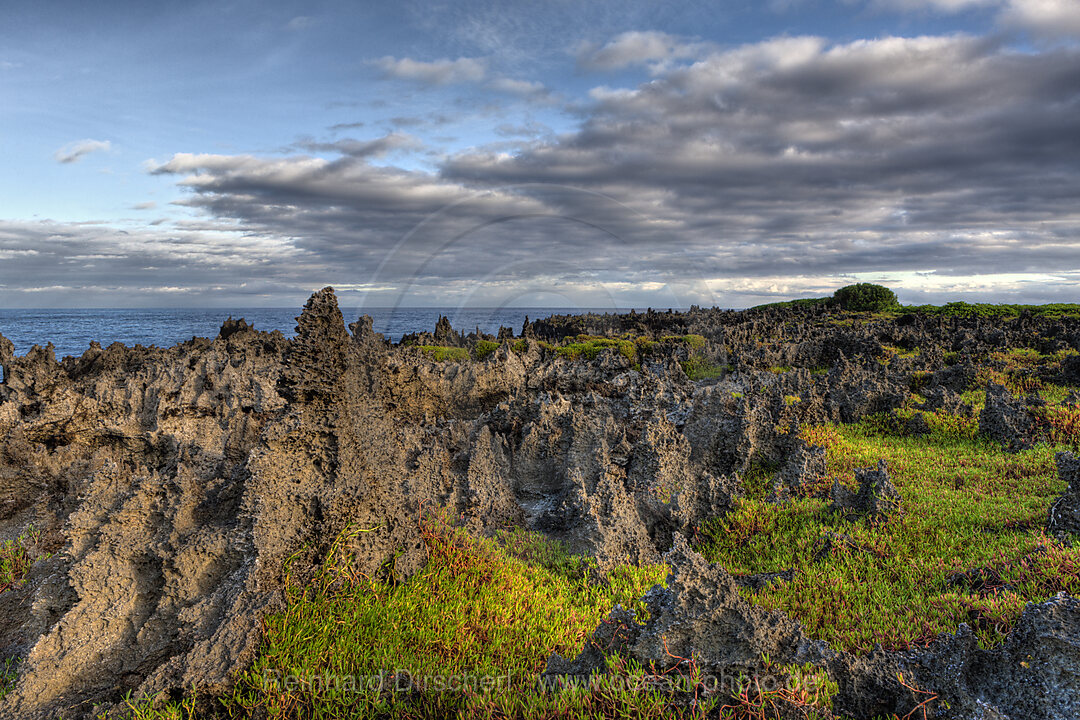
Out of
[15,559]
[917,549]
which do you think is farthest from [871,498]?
[15,559]

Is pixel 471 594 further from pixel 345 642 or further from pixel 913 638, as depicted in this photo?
pixel 913 638

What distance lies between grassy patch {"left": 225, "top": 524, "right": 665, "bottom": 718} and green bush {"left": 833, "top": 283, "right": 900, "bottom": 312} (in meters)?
47.3

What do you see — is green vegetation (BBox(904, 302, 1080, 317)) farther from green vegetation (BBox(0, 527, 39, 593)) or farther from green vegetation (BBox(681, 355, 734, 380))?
green vegetation (BBox(0, 527, 39, 593))

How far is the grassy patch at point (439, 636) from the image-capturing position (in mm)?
4250

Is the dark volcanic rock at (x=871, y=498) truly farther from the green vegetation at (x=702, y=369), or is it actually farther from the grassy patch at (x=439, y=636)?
the green vegetation at (x=702, y=369)

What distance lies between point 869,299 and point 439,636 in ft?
165

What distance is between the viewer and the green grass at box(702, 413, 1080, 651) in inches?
213

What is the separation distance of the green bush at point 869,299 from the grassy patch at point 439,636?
4727cm

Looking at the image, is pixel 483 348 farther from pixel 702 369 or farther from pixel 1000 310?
pixel 1000 310

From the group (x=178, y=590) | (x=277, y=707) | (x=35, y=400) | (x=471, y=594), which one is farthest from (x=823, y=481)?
(x=35, y=400)

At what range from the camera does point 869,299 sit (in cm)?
4659

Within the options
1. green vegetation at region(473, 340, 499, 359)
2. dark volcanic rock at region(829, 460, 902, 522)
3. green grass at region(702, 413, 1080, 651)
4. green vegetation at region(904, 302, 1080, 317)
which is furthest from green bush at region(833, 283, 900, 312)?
dark volcanic rock at region(829, 460, 902, 522)

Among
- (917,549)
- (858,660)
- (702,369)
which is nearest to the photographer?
(858,660)

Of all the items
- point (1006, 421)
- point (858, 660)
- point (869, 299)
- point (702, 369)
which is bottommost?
point (858, 660)
